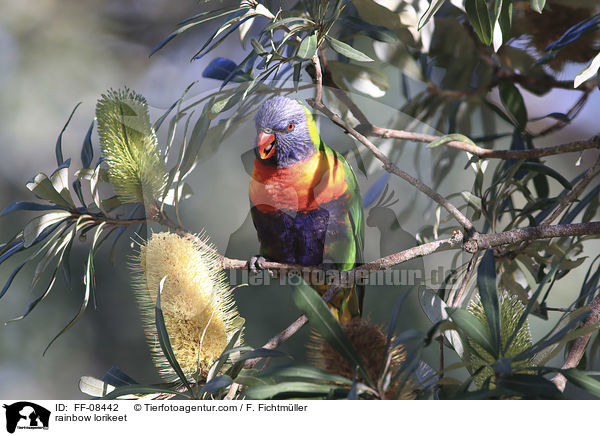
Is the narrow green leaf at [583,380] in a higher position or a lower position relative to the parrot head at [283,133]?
lower

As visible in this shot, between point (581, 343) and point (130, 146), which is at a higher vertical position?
point (130, 146)

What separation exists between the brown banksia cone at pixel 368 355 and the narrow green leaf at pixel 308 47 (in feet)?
0.92

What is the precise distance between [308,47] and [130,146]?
25cm

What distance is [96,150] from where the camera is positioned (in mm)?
635

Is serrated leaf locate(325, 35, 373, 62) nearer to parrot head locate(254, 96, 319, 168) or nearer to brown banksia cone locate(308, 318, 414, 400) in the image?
parrot head locate(254, 96, 319, 168)

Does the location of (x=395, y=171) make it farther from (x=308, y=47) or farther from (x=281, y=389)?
(x=281, y=389)

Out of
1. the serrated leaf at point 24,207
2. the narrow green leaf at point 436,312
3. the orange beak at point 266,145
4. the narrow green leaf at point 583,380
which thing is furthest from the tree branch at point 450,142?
the serrated leaf at point 24,207

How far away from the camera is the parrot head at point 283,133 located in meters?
0.53

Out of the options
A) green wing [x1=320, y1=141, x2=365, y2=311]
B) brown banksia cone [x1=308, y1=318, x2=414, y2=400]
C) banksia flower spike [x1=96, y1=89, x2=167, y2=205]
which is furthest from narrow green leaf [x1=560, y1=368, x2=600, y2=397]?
banksia flower spike [x1=96, y1=89, x2=167, y2=205]

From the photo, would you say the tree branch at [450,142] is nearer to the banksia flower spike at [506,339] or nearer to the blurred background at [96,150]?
the blurred background at [96,150]

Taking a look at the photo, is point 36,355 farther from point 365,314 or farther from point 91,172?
point 365,314

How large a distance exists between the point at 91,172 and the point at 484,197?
0.58 metres

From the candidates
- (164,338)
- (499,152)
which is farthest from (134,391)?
(499,152)

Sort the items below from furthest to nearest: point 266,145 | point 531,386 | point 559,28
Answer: point 559,28 < point 266,145 < point 531,386
